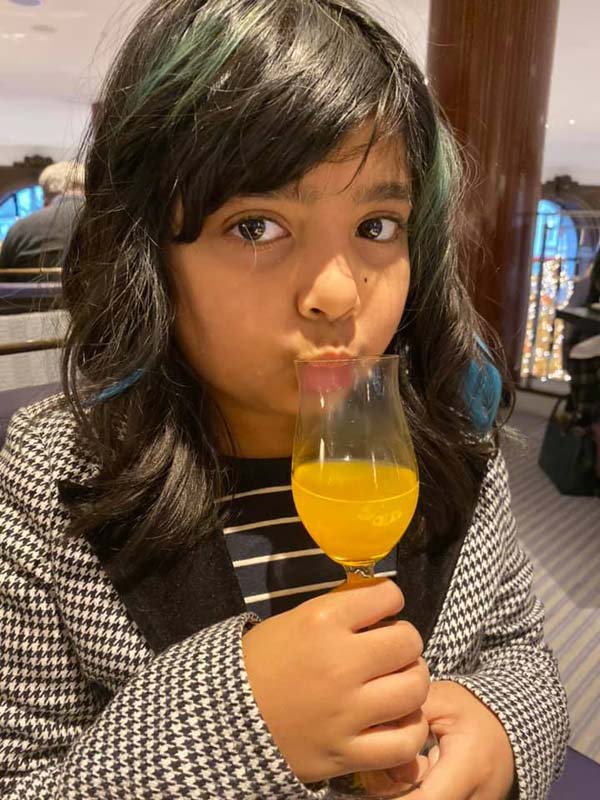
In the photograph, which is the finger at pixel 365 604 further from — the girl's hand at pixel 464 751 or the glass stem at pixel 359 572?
the girl's hand at pixel 464 751

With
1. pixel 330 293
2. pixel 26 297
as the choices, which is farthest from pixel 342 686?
pixel 26 297

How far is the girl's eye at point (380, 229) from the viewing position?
72 cm

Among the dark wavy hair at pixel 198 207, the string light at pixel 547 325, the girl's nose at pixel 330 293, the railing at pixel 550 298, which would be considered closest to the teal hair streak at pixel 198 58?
the dark wavy hair at pixel 198 207

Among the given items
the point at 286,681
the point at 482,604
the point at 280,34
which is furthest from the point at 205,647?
the point at 280,34

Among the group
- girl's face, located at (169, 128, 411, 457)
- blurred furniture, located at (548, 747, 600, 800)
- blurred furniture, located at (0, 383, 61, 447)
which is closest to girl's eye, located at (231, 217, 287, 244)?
girl's face, located at (169, 128, 411, 457)

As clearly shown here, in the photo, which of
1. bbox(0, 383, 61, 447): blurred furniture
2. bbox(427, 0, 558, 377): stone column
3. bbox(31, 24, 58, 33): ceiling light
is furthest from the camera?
bbox(31, 24, 58, 33): ceiling light

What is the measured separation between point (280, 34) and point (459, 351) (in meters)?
0.48

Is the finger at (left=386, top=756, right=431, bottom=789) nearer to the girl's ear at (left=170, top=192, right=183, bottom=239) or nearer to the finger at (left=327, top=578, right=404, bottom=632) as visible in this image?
the finger at (left=327, top=578, right=404, bottom=632)

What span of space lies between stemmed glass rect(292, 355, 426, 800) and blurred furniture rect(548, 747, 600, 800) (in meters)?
0.41

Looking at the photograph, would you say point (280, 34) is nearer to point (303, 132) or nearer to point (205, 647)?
point (303, 132)

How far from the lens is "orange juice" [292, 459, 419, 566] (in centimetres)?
59

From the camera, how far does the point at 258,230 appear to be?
2.20 ft

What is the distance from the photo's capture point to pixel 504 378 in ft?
3.85

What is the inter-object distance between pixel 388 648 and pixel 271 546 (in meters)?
0.27
